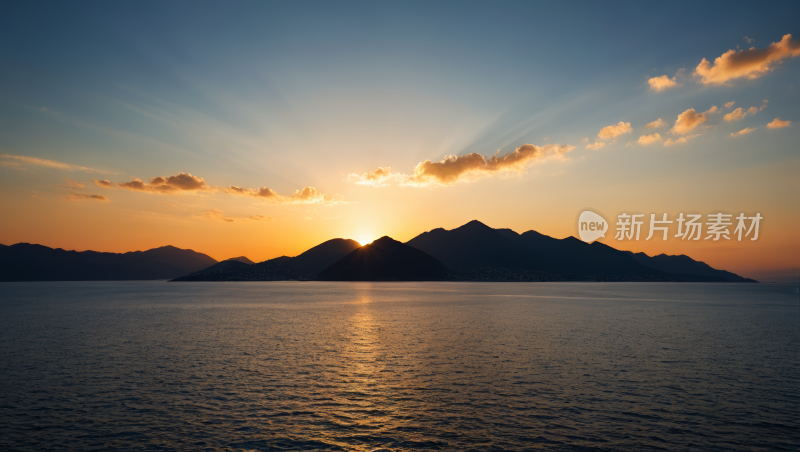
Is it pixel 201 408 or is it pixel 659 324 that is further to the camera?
pixel 659 324

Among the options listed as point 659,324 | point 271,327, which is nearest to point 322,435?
point 271,327

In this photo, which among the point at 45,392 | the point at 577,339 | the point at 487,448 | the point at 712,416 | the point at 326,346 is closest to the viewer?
the point at 487,448

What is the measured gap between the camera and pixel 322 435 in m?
23.7

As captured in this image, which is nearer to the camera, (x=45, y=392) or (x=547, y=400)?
(x=547, y=400)

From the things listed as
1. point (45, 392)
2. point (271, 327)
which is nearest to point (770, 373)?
point (45, 392)

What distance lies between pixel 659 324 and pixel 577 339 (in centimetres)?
3263

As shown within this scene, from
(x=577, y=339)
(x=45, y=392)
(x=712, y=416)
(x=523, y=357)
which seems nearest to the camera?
(x=712, y=416)

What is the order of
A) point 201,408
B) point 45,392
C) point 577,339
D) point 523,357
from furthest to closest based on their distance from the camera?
1. point 577,339
2. point 523,357
3. point 45,392
4. point 201,408

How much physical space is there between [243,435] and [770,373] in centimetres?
4621

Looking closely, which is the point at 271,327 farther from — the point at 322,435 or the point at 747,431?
the point at 747,431

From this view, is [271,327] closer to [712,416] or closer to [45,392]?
[45,392]

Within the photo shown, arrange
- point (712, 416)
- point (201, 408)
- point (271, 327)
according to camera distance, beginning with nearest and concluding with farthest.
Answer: point (712, 416) < point (201, 408) < point (271, 327)

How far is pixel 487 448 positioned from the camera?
21.9 m

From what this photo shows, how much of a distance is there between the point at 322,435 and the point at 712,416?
24.7 meters
